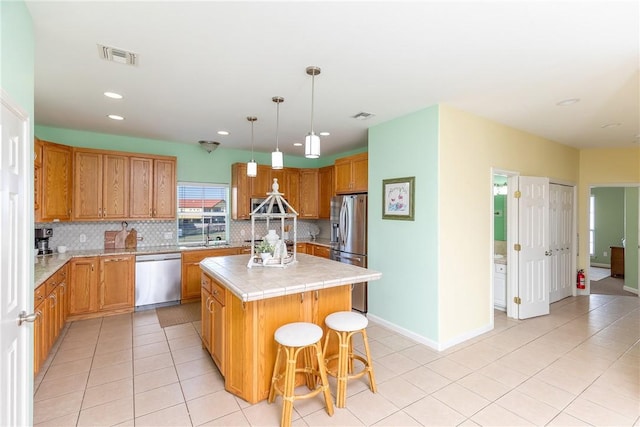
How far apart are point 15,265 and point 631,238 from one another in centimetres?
877

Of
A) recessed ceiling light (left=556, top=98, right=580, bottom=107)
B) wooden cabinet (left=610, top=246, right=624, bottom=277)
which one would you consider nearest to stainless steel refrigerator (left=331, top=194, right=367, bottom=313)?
recessed ceiling light (left=556, top=98, right=580, bottom=107)

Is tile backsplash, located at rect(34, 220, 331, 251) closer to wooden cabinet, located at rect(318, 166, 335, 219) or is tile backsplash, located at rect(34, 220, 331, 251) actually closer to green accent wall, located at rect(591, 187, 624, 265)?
wooden cabinet, located at rect(318, 166, 335, 219)

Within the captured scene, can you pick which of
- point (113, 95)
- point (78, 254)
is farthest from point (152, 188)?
point (113, 95)

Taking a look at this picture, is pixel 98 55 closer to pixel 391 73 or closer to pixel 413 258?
pixel 391 73

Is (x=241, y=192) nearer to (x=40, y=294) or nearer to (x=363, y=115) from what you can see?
(x=363, y=115)

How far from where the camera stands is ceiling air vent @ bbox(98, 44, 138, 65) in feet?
7.20

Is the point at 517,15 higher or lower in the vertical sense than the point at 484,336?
higher

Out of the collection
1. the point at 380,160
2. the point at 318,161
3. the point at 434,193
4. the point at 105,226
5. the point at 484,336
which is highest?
the point at 318,161

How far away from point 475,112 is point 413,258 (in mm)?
1853

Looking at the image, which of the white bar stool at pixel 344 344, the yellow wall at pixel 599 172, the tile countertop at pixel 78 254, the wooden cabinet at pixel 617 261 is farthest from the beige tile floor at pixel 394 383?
the wooden cabinet at pixel 617 261

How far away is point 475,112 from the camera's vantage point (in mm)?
3521

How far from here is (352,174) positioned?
4711 millimetres

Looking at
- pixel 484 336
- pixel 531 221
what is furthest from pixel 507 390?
pixel 531 221

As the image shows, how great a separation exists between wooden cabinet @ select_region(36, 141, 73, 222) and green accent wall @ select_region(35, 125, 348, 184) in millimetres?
489
